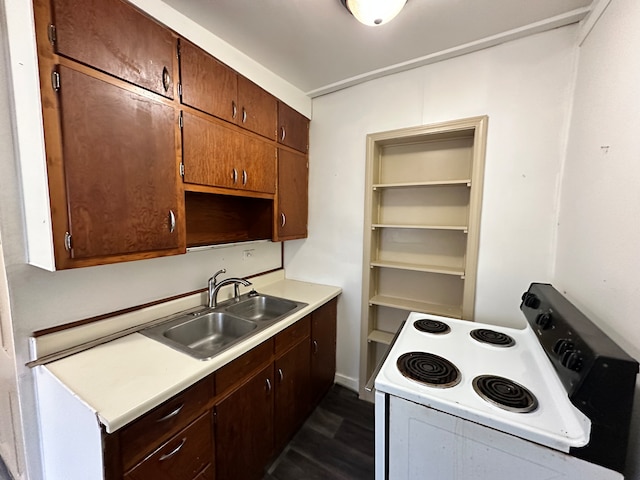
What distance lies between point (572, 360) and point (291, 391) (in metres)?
1.49

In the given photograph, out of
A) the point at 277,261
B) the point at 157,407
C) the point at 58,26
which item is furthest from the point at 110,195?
the point at 277,261

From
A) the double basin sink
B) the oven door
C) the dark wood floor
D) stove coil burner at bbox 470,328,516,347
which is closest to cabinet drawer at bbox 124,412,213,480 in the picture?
the double basin sink

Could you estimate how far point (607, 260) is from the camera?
3.09ft

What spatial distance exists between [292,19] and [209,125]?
73 cm

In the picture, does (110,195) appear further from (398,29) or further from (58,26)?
(398,29)

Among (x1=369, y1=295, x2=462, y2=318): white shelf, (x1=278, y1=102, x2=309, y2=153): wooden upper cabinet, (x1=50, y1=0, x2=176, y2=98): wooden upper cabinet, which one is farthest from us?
(x1=278, y1=102, x2=309, y2=153): wooden upper cabinet

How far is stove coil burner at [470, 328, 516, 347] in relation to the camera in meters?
1.25

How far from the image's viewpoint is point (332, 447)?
1.71 metres

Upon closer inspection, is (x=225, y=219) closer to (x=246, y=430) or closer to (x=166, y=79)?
(x=166, y=79)

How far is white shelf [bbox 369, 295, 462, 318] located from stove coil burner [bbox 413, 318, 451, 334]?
37 centimetres

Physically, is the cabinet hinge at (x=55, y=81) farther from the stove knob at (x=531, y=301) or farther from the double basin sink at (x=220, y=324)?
the stove knob at (x=531, y=301)

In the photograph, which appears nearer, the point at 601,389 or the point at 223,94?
the point at 601,389

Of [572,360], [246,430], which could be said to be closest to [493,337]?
[572,360]

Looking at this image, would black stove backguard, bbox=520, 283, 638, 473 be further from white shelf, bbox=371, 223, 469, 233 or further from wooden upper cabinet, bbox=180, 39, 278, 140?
wooden upper cabinet, bbox=180, 39, 278, 140
